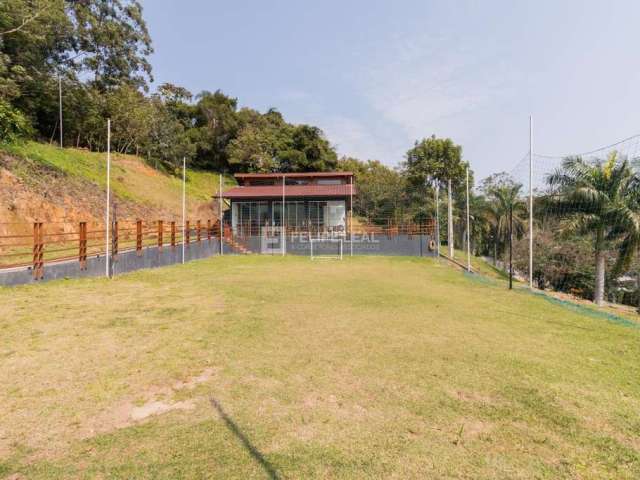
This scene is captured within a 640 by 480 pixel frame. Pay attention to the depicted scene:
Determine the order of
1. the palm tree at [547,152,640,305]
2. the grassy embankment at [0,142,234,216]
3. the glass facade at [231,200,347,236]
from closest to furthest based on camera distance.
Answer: the palm tree at [547,152,640,305]
the grassy embankment at [0,142,234,216]
the glass facade at [231,200,347,236]

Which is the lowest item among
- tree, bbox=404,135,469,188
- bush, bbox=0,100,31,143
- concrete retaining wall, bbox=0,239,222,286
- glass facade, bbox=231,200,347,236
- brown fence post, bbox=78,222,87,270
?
concrete retaining wall, bbox=0,239,222,286

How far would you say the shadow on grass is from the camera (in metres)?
1.86

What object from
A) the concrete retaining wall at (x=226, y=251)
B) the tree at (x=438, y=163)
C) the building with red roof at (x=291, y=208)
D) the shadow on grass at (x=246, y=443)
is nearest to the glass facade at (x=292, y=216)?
the building with red roof at (x=291, y=208)

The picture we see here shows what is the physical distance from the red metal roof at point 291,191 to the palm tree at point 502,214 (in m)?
10.7

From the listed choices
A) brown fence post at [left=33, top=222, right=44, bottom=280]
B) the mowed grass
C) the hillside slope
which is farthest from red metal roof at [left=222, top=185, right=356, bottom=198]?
the mowed grass

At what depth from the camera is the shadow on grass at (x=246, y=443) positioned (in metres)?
1.86

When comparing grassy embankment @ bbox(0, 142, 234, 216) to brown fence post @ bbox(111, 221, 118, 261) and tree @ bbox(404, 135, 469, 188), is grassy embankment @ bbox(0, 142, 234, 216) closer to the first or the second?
brown fence post @ bbox(111, 221, 118, 261)

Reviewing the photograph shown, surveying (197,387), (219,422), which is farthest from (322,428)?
(197,387)

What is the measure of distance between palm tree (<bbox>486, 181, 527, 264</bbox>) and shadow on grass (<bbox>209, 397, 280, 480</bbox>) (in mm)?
23919

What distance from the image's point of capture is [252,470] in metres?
1.86

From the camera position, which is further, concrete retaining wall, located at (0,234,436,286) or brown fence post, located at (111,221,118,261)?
brown fence post, located at (111,221,118,261)

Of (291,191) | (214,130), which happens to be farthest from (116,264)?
(214,130)

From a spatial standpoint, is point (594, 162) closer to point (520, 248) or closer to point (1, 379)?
point (520, 248)

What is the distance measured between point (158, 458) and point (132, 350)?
2077 millimetres
